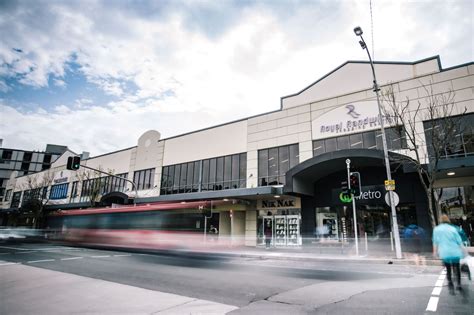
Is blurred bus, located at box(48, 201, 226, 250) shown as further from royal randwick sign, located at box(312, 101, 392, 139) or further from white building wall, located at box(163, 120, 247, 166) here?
royal randwick sign, located at box(312, 101, 392, 139)

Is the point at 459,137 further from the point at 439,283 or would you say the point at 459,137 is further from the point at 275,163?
the point at 439,283

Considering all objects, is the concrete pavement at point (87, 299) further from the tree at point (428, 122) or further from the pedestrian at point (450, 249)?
the tree at point (428, 122)

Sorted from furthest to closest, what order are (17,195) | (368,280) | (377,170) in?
(17,195) → (377,170) → (368,280)

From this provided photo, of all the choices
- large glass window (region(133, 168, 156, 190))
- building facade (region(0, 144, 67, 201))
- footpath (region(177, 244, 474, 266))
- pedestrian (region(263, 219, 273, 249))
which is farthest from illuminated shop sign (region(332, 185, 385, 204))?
building facade (region(0, 144, 67, 201))

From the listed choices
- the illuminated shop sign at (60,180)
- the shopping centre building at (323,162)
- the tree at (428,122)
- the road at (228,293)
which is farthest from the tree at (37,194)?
the tree at (428,122)

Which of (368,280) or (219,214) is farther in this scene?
(219,214)

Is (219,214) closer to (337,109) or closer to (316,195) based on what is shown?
(316,195)

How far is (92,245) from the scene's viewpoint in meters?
22.3

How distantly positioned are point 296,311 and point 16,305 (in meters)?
5.73

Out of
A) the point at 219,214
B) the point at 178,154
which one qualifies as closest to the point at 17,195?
the point at 178,154

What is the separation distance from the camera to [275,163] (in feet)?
77.2

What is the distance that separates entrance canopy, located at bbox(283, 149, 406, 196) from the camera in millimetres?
16938

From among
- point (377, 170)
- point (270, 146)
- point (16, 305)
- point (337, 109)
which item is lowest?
point (16, 305)

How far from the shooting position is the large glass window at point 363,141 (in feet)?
60.8
